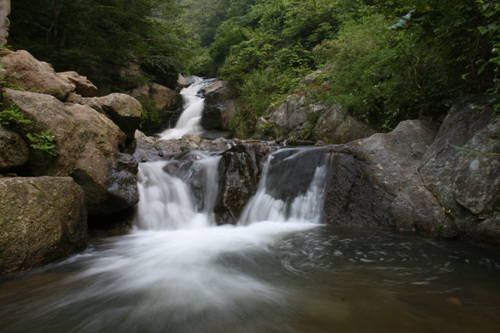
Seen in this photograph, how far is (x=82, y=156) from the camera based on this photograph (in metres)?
4.23

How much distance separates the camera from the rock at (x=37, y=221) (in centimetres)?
281

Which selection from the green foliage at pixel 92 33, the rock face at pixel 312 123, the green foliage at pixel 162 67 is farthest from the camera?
the green foliage at pixel 162 67

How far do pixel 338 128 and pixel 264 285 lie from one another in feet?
21.7

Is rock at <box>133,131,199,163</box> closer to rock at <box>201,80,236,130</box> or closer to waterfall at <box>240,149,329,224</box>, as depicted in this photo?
waterfall at <box>240,149,329,224</box>

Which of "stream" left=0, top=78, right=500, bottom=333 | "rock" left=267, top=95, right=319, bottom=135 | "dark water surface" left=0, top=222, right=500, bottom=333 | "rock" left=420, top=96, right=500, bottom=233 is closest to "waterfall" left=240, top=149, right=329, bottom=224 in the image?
"stream" left=0, top=78, right=500, bottom=333

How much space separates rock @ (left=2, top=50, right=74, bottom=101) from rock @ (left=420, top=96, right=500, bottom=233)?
7.14 metres

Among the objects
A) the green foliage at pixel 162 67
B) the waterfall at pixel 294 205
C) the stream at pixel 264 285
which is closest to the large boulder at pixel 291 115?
the waterfall at pixel 294 205

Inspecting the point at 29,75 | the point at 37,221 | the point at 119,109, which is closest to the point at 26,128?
the point at 37,221

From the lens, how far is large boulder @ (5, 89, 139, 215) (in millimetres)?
3904

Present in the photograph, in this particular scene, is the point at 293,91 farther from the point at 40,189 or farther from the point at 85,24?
the point at 40,189

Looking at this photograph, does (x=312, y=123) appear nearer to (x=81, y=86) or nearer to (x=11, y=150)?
(x=81, y=86)

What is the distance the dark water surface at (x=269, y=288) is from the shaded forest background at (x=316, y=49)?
222cm

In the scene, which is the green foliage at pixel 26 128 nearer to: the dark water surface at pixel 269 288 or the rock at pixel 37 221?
the rock at pixel 37 221

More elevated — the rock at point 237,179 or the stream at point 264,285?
the rock at point 237,179
